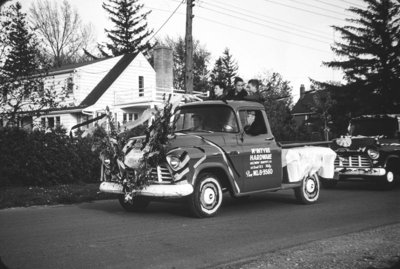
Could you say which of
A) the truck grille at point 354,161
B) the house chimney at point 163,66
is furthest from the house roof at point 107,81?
the truck grille at point 354,161

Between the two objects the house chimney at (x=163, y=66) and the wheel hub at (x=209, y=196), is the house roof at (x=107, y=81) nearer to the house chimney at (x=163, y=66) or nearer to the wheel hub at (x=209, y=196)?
the house chimney at (x=163, y=66)

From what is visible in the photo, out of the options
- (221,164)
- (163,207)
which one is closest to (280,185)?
(221,164)

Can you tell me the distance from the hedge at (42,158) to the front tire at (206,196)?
6145 millimetres

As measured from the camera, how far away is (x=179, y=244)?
5.63m

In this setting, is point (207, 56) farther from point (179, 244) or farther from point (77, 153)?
point (179, 244)

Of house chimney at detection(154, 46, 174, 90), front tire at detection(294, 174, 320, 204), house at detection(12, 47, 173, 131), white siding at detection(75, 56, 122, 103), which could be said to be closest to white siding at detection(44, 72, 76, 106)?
house at detection(12, 47, 173, 131)

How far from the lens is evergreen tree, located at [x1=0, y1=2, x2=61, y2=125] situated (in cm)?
1316

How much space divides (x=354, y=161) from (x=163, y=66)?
27.6m

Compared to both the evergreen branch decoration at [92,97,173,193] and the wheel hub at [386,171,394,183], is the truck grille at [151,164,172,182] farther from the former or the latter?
the wheel hub at [386,171,394,183]

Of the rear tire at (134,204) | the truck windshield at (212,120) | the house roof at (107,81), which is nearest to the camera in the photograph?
the truck windshield at (212,120)

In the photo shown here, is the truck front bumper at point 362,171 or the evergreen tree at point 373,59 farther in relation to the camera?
the evergreen tree at point 373,59

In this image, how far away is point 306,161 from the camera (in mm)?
9375

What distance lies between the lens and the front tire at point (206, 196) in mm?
7367

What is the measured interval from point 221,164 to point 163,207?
2.15 meters
